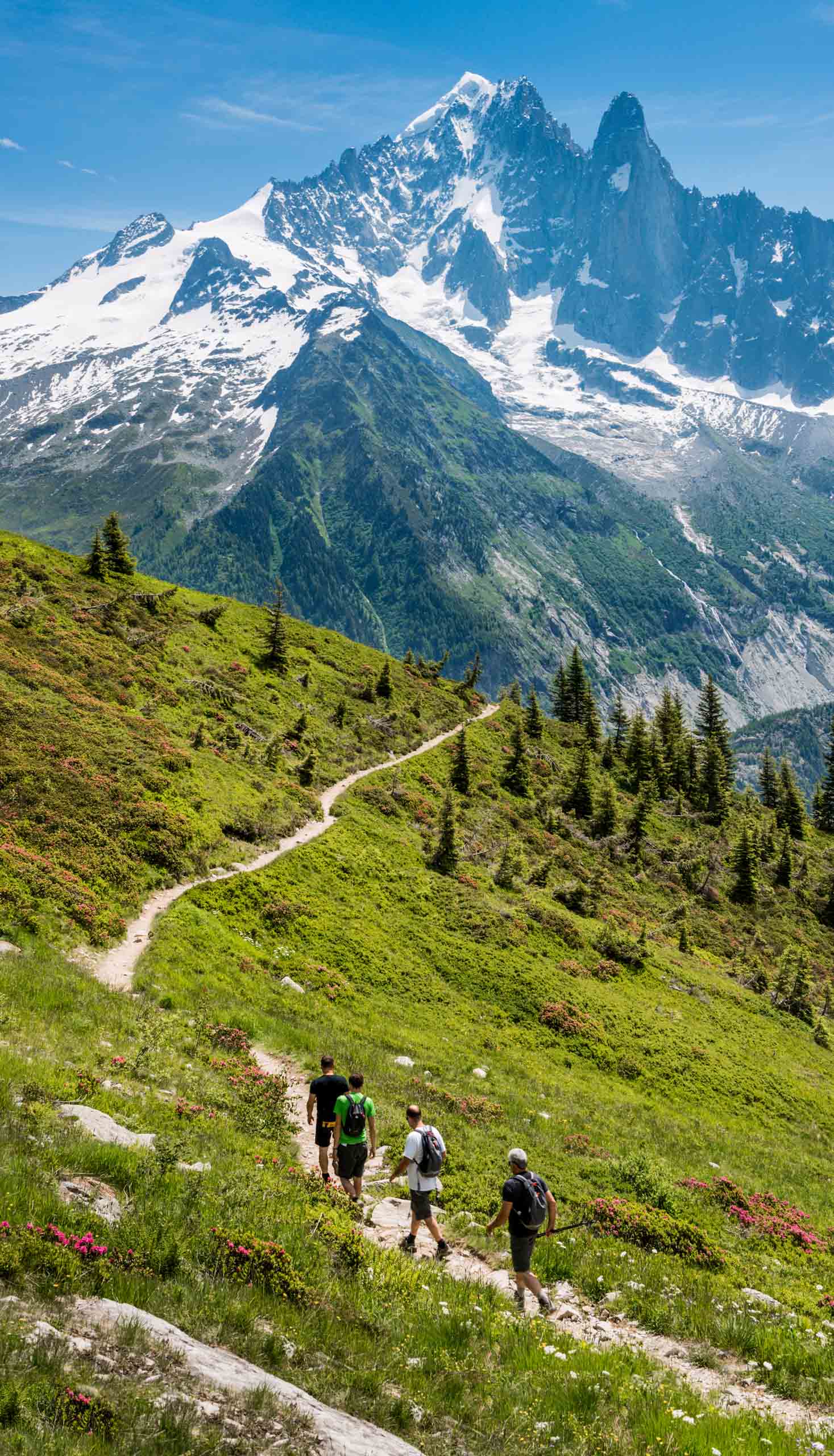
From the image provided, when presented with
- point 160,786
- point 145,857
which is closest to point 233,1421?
point 145,857

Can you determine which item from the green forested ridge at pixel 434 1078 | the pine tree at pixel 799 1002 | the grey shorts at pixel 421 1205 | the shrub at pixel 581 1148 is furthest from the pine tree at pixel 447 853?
the grey shorts at pixel 421 1205

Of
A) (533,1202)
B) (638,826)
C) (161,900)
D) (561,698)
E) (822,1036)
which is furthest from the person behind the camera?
(561,698)

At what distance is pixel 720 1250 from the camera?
15094 millimetres

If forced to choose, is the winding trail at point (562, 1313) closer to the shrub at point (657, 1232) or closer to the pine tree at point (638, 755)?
the shrub at point (657, 1232)

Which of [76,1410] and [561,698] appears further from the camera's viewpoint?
[561,698]

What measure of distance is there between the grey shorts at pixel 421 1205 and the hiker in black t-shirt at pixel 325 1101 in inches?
84.3

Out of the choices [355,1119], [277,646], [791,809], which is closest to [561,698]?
[791,809]

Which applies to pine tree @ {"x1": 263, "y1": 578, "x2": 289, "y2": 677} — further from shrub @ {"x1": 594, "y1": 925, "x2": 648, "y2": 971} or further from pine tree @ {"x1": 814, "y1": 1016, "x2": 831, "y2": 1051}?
pine tree @ {"x1": 814, "y1": 1016, "x2": 831, "y2": 1051}

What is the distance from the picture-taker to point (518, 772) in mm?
67688

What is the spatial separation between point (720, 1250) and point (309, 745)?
42.7 metres

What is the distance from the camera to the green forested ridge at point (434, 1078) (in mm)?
8273

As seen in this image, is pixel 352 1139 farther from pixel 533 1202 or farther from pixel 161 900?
pixel 161 900

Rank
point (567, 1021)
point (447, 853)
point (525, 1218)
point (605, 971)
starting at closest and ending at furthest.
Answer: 1. point (525, 1218)
2. point (567, 1021)
3. point (605, 971)
4. point (447, 853)

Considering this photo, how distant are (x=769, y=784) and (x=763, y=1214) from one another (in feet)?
306
